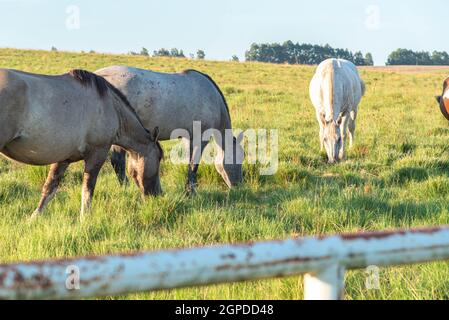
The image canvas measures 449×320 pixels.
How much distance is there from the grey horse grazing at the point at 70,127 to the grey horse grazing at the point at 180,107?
76 cm

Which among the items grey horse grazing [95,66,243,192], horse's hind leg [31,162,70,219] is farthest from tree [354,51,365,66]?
horse's hind leg [31,162,70,219]

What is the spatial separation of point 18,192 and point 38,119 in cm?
163

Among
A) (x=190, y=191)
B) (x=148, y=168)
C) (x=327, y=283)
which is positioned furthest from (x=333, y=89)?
(x=327, y=283)

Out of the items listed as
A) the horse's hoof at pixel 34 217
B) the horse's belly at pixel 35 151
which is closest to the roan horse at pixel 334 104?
the horse's belly at pixel 35 151

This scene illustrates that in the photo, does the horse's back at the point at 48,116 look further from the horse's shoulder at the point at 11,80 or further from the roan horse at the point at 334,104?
the roan horse at the point at 334,104

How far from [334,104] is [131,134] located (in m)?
4.25

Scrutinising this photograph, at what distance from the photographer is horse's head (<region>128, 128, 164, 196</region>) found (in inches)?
211

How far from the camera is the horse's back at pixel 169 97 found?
20.2 feet

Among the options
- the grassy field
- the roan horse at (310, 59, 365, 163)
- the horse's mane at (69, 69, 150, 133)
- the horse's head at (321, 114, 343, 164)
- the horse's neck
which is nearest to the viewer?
the grassy field

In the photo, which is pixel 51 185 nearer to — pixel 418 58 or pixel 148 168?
pixel 148 168

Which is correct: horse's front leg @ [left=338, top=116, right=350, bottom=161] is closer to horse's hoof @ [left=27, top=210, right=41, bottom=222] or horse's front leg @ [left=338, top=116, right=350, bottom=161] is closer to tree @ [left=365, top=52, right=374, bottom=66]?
horse's hoof @ [left=27, top=210, right=41, bottom=222]

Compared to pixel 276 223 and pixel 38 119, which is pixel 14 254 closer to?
pixel 38 119
